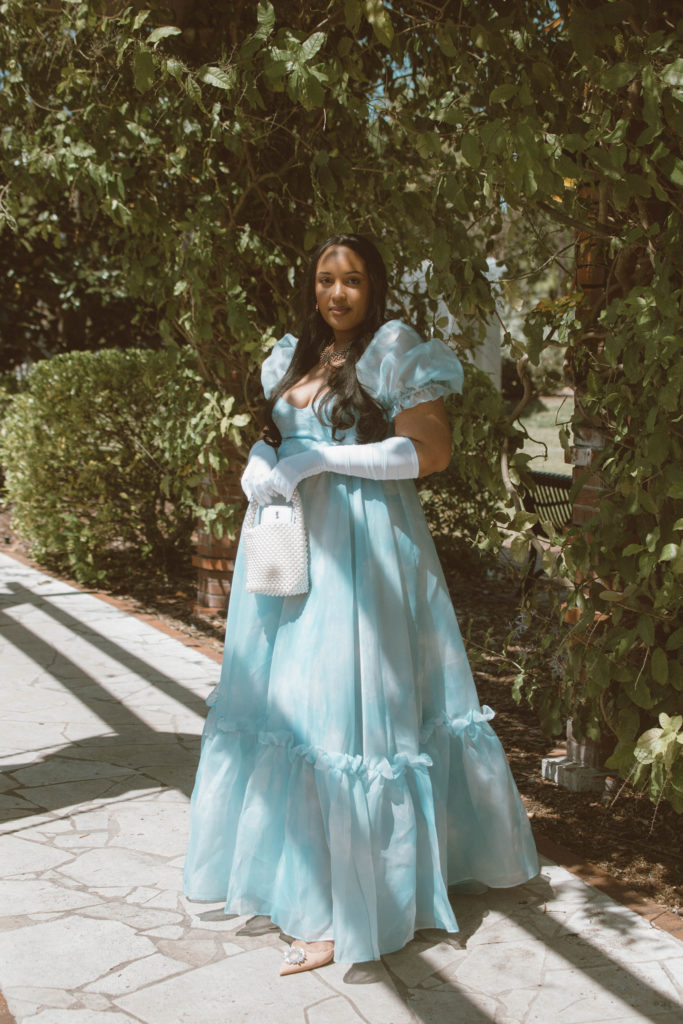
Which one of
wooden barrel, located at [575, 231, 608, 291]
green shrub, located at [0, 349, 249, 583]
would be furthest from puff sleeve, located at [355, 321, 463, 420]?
green shrub, located at [0, 349, 249, 583]

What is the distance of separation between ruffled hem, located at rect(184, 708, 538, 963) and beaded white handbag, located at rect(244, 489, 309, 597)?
0.38m

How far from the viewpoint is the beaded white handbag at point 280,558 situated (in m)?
2.71

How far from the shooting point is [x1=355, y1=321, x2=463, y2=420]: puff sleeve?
8.89ft

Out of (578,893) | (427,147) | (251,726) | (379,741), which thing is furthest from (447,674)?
(427,147)

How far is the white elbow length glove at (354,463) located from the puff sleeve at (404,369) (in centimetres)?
12

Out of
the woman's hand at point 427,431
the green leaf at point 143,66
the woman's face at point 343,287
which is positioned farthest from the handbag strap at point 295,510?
the green leaf at point 143,66

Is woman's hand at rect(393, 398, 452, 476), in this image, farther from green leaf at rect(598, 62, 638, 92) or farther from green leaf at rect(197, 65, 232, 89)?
green leaf at rect(197, 65, 232, 89)

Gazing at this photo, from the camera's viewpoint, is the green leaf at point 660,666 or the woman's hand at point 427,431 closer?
the woman's hand at point 427,431

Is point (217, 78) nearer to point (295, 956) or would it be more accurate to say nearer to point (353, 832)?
point (353, 832)

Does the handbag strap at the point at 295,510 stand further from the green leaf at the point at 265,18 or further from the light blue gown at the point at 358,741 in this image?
the green leaf at the point at 265,18

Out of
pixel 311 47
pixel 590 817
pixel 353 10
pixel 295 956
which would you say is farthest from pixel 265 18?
pixel 590 817

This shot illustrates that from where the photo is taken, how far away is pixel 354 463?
267 cm

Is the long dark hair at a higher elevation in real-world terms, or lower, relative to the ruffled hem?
higher

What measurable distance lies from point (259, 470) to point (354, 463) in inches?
11.5
